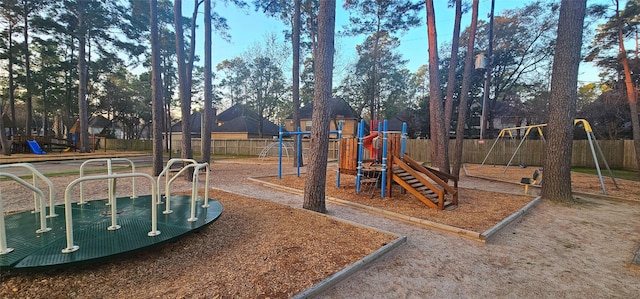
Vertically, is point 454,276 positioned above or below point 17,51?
below

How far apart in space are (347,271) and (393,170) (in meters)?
4.04

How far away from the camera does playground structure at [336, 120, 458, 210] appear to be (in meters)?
5.74

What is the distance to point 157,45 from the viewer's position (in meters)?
9.14

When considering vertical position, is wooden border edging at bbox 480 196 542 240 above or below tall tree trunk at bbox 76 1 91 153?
below

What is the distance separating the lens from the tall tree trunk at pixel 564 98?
6250 mm

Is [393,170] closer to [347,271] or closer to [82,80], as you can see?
[347,271]

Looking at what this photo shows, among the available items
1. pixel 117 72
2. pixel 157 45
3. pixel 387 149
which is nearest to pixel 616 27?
pixel 387 149

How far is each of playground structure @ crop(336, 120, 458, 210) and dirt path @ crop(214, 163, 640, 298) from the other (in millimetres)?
1268

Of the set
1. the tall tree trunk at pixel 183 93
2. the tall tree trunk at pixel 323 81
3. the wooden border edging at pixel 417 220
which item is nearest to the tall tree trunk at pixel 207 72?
the tall tree trunk at pixel 183 93

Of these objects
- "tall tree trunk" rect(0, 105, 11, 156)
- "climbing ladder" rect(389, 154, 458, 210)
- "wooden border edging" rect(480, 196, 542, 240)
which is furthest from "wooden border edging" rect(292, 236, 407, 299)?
"tall tree trunk" rect(0, 105, 11, 156)

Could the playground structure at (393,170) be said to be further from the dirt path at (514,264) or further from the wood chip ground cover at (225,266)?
the wood chip ground cover at (225,266)

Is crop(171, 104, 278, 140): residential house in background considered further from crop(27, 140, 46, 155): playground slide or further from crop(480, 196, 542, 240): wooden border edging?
crop(480, 196, 542, 240): wooden border edging

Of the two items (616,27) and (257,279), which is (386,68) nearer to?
(616,27)

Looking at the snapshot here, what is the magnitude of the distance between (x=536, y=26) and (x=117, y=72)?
35430 millimetres
